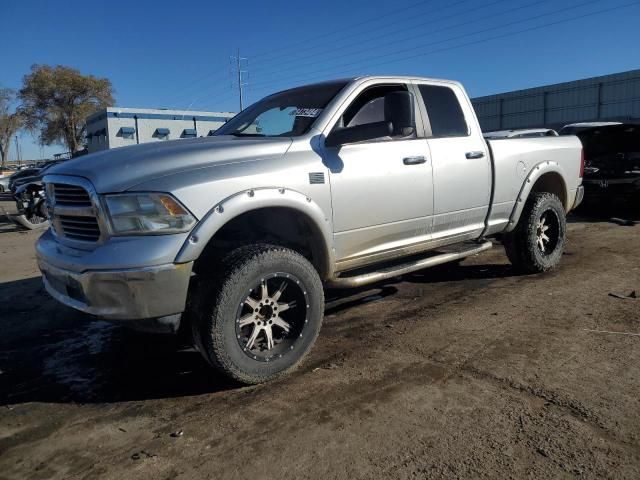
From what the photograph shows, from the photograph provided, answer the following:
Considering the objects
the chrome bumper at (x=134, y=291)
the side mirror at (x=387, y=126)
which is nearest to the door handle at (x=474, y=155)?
→ the side mirror at (x=387, y=126)

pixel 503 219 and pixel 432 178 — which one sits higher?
pixel 432 178

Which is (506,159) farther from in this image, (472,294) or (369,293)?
(369,293)

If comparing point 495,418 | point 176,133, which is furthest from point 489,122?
point 495,418

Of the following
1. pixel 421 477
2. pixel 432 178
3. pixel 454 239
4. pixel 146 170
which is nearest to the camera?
pixel 421 477

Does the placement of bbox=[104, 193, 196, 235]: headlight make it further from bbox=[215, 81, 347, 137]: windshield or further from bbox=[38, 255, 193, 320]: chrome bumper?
bbox=[215, 81, 347, 137]: windshield

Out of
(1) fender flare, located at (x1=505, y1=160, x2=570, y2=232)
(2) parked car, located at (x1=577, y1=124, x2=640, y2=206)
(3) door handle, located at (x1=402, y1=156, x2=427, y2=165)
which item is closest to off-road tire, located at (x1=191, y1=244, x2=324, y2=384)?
(3) door handle, located at (x1=402, y1=156, x2=427, y2=165)

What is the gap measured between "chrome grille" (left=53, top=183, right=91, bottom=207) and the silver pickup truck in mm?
13

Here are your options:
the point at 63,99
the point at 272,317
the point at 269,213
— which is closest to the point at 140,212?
the point at 269,213

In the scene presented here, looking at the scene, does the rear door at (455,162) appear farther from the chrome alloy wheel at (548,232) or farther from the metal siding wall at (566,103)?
the metal siding wall at (566,103)

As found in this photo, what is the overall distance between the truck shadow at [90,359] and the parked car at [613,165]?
5935mm

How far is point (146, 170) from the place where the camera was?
2924 millimetres

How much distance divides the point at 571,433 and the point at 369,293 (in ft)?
9.43

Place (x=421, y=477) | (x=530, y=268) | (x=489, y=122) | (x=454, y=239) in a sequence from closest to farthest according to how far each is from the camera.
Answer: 1. (x=421, y=477)
2. (x=454, y=239)
3. (x=530, y=268)
4. (x=489, y=122)

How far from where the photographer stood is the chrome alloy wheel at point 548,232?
562 cm
